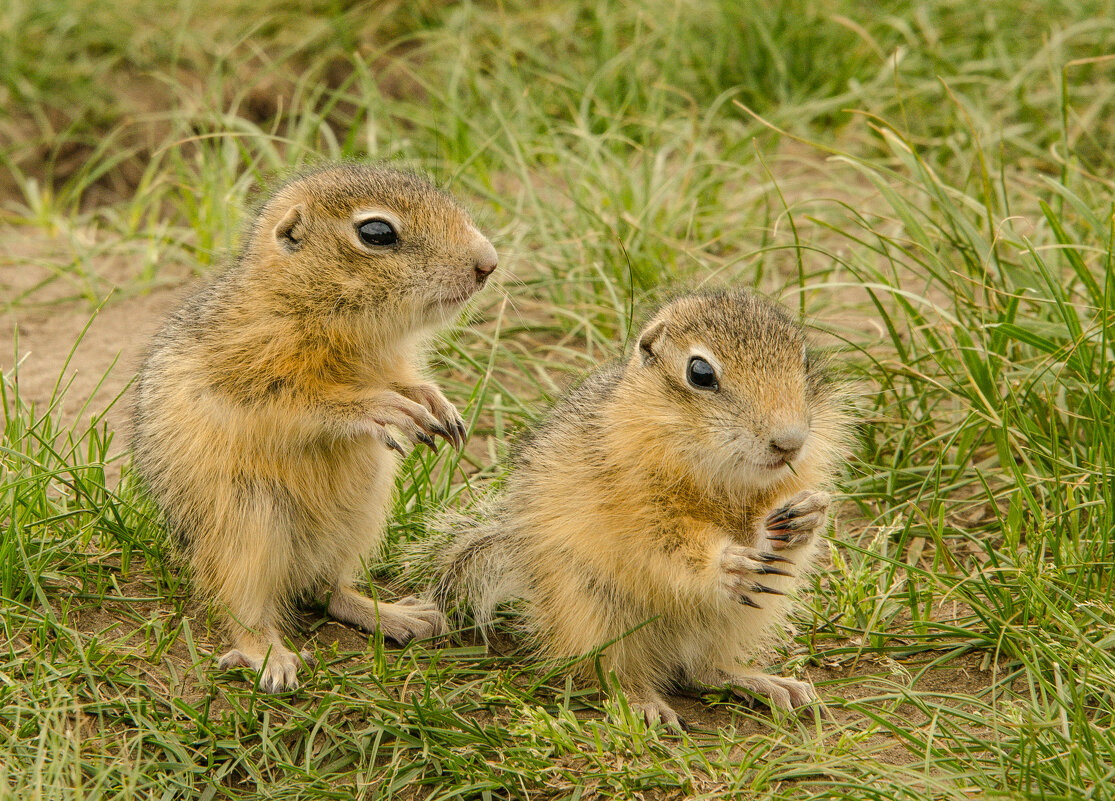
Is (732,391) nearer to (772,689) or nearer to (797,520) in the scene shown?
(797,520)

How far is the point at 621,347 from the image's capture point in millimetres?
5445

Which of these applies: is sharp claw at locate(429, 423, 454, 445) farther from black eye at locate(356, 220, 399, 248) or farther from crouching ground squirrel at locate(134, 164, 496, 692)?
black eye at locate(356, 220, 399, 248)

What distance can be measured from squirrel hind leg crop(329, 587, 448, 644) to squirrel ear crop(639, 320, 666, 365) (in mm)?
1362

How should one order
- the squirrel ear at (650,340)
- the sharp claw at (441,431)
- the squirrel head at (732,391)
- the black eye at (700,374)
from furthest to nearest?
the sharp claw at (441,431) < the squirrel ear at (650,340) < the black eye at (700,374) < the squirrel head at (732,391)

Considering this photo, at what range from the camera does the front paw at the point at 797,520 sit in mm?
3984

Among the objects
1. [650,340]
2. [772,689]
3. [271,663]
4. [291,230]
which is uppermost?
[650,340]

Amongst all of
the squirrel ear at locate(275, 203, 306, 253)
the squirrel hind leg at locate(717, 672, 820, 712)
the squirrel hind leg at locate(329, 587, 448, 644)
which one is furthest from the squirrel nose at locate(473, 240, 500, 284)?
the squirrel hind leg at locate(717, 672, 820, 712)

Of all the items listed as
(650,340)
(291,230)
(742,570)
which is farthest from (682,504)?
(291,230)

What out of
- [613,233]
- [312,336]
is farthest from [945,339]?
[312,336]

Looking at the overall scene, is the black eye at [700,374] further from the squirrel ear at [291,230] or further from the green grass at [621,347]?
the squirrel ear at [291,230]

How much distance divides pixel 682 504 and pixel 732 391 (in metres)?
0.44

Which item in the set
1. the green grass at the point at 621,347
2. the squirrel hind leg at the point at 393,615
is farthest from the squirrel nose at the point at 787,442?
the squirrel hind leg at the point at 393,615

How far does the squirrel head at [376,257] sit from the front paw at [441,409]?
0.86ft

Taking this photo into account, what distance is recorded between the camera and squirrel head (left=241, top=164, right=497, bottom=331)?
Answer: 455 cm
